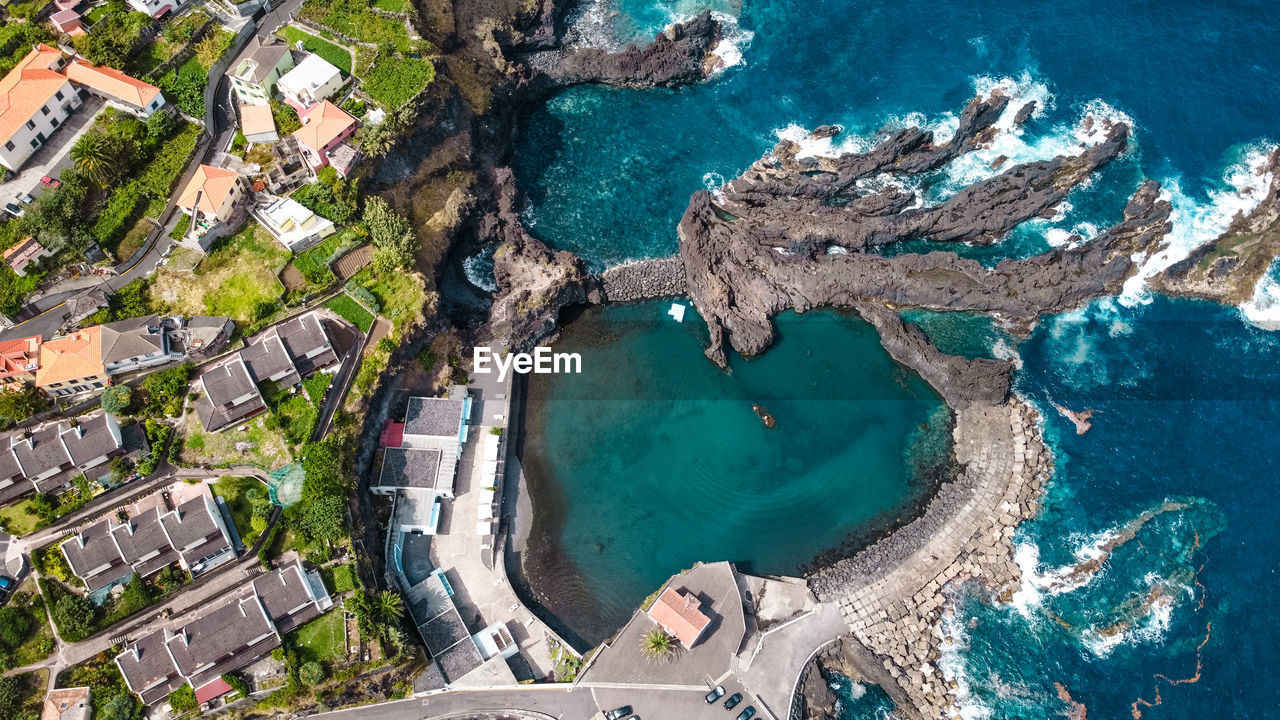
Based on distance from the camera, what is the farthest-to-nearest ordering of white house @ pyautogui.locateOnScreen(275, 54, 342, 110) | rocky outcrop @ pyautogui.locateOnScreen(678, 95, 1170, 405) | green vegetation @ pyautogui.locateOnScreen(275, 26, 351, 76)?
green vegetation @ pyautogui.locateOnScreen(275, 26, 351, 76) → rocky outcrop @ pyautogui.locateOnScreen(678, 95, 1170, 405) → white house @ pyautogui.locateOnScreen(275, 54, 342, 110)

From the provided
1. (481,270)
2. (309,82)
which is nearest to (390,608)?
(481,270)

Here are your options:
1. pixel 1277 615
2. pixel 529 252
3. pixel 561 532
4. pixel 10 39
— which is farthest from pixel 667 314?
pixel 10 39

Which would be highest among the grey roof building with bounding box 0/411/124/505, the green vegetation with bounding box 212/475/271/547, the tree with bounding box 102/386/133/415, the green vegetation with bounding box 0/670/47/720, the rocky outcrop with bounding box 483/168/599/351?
the tree with bounding box 102/386/133/415

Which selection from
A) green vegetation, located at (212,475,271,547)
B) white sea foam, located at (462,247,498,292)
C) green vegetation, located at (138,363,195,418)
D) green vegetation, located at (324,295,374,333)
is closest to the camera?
green vegetation, located at (212,475,271,547)

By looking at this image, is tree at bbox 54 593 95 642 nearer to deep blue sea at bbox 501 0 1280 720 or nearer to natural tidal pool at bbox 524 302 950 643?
natural tidal pool at bbox 524 302 950 643

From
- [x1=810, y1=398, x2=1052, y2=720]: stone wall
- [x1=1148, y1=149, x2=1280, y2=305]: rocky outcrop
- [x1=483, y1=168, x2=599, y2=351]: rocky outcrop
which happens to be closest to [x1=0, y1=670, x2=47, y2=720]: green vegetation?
[x1=483, y1=168, x2=599, y2=351]: rocky outcrop

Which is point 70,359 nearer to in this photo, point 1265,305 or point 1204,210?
point 1204,210

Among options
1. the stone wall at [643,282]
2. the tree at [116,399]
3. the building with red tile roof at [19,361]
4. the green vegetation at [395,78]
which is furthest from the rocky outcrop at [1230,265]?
the building with red tile roof at [19,361]

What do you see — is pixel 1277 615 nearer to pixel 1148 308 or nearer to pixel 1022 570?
pixel 1022 570
